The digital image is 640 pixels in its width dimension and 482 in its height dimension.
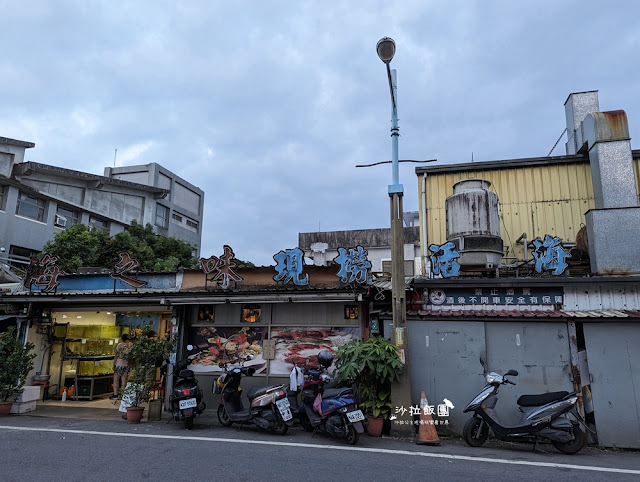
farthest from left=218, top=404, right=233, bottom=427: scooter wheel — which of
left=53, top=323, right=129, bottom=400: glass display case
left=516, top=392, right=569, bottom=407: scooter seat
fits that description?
left=53, top=323, right=129, bottom=400: glass display case

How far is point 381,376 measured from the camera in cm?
867

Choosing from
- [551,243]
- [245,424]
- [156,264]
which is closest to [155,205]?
[156,264]

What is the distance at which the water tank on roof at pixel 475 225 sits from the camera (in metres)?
10.6

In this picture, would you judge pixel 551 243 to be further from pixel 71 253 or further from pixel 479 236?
pixel 71 253

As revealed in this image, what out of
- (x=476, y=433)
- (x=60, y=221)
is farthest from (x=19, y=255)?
(x=476, y=433)

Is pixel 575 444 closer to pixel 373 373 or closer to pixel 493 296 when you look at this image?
pixel 493 296

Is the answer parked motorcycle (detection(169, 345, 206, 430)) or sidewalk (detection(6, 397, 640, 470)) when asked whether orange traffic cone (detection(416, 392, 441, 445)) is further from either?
parked motorcycle (detection(169, 345, 206, 430))

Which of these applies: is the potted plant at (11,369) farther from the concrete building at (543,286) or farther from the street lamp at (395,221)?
the concrete building at (543,286)

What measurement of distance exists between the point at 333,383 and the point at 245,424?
2.24m

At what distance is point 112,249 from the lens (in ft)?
81.8

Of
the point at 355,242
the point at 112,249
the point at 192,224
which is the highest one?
the point at 192,224

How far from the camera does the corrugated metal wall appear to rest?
12.0 m

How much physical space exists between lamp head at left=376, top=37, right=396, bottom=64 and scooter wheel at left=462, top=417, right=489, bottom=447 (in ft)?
24.8

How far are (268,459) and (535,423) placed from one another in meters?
4.62
